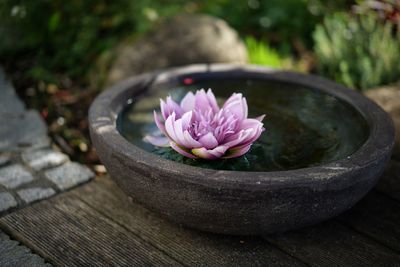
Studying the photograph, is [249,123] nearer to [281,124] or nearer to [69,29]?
→ [281,124]

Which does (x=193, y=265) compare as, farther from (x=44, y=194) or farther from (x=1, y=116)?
(x=1, y=116)

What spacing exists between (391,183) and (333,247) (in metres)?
0.69

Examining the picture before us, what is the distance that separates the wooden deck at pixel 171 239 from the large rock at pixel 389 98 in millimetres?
882

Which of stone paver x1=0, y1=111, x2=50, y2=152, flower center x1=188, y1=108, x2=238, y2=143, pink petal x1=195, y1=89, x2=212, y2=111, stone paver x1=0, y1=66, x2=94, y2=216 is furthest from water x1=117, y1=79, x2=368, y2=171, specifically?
stone paver x1=0, y1=111, x2=50, y2=152

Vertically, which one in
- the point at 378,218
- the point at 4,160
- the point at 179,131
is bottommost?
the point at 378,218

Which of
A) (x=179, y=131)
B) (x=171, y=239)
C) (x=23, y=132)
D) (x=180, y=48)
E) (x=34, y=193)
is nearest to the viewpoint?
(x=179, y=131)

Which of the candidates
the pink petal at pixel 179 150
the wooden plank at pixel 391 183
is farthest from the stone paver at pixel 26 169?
the wooden plank at pixel 391 183

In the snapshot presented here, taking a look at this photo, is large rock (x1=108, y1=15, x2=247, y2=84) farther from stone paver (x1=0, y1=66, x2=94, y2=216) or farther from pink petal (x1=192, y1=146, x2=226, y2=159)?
pink petal (x1=192, y1=146, x2=226, y2=159)

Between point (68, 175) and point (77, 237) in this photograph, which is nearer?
point (77, 237)

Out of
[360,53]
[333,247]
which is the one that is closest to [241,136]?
[333,247]

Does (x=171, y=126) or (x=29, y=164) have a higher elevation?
(x=171, y=126)

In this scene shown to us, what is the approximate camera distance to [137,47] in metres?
3.94

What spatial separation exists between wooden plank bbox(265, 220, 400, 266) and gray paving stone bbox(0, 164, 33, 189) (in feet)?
4.61

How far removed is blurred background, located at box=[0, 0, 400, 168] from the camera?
3.85 m
